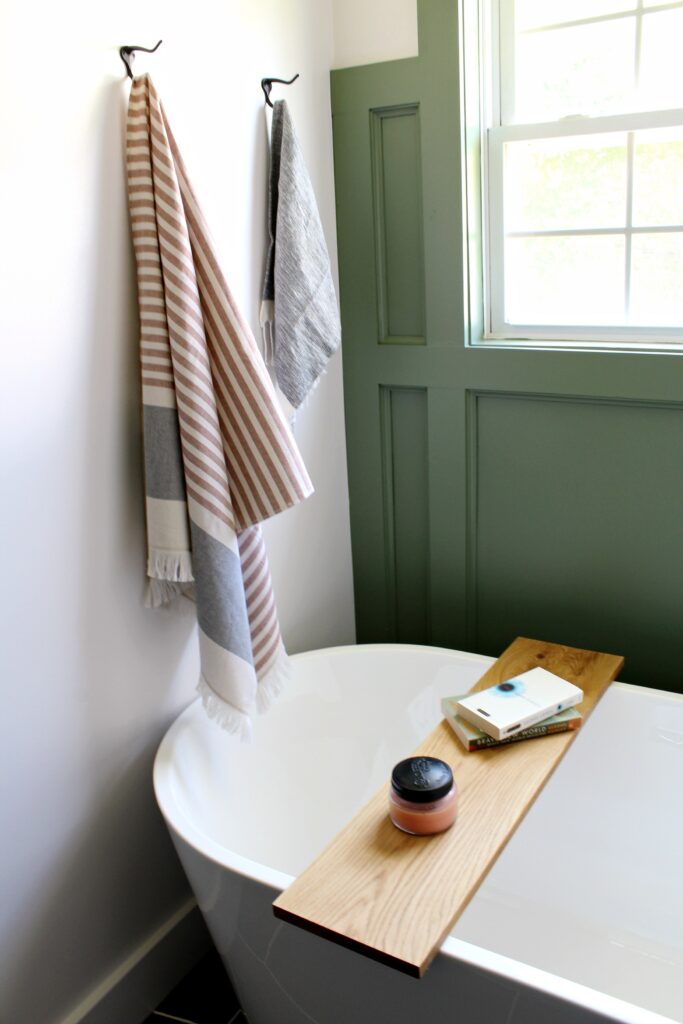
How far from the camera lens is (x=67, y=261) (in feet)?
4.94

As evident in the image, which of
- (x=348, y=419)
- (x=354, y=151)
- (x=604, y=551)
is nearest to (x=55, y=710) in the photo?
(x=348, y=419)

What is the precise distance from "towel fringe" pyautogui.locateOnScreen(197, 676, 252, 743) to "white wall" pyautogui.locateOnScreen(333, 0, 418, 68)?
1.38 metres

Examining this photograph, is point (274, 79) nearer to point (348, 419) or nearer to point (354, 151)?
point (354, 151)

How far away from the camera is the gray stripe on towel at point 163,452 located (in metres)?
1.60

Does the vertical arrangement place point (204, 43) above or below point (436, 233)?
above

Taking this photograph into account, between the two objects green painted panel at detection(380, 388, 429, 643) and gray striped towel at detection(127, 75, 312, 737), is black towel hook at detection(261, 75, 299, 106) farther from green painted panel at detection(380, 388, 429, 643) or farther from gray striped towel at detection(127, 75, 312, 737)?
green painted panel at detection(380, 388, 429, 643)

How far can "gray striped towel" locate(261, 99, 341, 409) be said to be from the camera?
6.15 ft

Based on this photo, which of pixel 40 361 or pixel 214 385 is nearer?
pixel 40 361

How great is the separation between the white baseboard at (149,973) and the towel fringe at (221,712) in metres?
0.48

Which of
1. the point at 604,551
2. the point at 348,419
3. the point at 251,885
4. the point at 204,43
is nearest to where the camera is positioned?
the point at 251,885

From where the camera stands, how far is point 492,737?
1663 mm

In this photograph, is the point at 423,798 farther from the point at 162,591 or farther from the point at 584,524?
the point at 584,524

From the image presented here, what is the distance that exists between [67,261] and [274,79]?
2.19 ft

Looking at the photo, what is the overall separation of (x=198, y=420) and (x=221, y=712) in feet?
1.80
